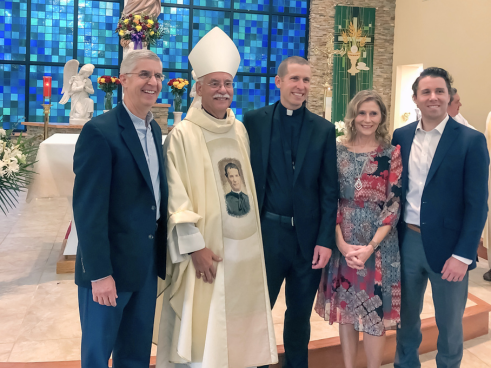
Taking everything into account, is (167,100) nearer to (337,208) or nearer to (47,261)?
(47,261)

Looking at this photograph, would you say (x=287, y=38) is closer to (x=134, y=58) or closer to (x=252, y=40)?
(x=252, y=40)

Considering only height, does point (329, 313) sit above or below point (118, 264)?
below

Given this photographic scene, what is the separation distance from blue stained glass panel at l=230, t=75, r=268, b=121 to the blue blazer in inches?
329

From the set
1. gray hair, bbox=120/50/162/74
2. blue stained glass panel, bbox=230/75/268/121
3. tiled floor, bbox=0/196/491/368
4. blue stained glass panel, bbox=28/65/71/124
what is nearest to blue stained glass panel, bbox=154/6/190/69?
blue stained glass panel, bbox=230/75/268/121

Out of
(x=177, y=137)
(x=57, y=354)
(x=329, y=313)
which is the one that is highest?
(x=177, y=137)

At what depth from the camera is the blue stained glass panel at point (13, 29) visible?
30.1 feet

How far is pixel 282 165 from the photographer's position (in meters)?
2.18

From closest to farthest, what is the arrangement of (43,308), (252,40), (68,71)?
(43,308)
(68,71)
(252,40)

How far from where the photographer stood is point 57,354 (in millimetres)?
2596

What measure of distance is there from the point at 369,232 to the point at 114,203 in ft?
3.68

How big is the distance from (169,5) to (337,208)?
336 inches

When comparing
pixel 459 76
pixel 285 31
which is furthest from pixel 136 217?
pixel 285 31

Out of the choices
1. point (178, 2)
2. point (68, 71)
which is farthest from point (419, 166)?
point (178, 2)

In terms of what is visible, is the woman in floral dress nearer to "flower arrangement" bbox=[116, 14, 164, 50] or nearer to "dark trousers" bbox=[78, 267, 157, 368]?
"dark trousers" bbox=[78, 267, 157, 368]
